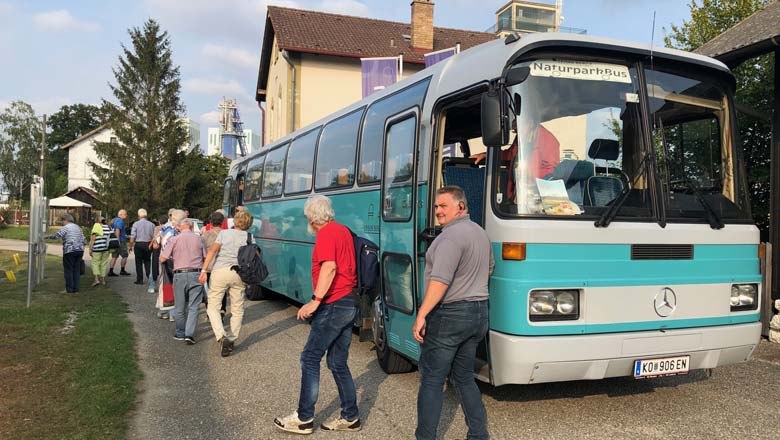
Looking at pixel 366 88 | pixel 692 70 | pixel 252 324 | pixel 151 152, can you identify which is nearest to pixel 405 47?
pixel 366 88

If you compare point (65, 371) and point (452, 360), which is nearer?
point (452, 360)

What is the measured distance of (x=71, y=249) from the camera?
13.7m

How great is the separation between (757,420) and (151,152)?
140 ft

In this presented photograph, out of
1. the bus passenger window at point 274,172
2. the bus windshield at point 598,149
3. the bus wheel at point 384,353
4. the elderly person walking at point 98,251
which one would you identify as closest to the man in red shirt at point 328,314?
the bus windshield at point 598,149

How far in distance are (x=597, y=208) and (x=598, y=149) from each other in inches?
19.8

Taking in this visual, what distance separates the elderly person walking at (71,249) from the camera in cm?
1366

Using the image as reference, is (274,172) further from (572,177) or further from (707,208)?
(707,208)

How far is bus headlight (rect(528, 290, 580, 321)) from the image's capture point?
4883mm

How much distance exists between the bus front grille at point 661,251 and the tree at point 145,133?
4038 centimetres

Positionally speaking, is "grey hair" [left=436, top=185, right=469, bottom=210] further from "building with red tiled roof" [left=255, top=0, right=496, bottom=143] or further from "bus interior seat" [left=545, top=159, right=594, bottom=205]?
"building with red tiled roof" [left=255, top=0, right=496, bottom=143]

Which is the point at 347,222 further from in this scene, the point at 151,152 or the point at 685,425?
the point at 151,152

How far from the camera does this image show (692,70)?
19.0 ft

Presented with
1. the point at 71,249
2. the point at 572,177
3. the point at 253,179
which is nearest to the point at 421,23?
the point at 253,179

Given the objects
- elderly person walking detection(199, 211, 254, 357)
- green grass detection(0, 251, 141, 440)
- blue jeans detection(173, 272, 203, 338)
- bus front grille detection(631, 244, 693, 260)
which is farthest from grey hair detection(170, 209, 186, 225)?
bus front grille detection(631, 244, 693, 260)
